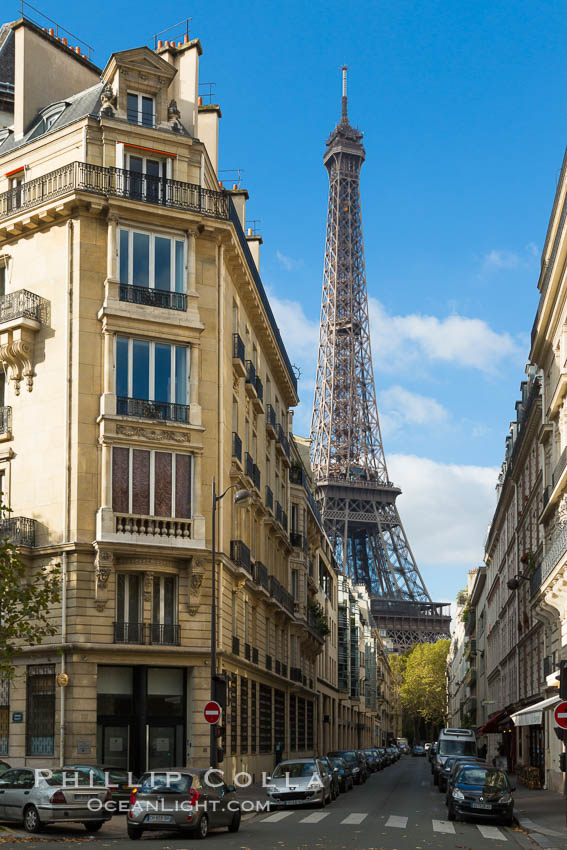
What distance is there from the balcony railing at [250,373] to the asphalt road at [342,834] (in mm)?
17156

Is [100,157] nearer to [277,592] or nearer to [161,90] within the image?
A: [161,90]

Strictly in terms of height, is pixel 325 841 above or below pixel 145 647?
below

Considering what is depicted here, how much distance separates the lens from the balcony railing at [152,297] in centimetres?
3878

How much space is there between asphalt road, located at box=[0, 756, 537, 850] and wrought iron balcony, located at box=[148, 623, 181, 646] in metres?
6.61

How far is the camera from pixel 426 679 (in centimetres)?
15288

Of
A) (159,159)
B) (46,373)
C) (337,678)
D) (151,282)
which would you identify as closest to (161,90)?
(159,159)

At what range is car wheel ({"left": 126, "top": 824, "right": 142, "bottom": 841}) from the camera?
23.9 metres

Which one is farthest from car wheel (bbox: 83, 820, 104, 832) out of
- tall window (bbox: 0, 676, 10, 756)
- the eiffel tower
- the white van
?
the eiffel tower

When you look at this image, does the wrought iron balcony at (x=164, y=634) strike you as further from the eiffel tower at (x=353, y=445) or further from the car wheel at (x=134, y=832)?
the eiffel tower at (x=353, y=445)

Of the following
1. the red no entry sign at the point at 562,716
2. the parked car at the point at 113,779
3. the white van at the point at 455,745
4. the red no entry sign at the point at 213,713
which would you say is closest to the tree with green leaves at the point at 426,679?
the white van at the point at 455,745

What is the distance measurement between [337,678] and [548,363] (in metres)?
53.4

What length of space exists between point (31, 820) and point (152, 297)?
19177 mm

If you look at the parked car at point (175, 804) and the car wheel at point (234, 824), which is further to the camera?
the car wheel at point (234, 824)

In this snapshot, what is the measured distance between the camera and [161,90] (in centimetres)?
4116
